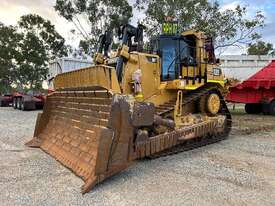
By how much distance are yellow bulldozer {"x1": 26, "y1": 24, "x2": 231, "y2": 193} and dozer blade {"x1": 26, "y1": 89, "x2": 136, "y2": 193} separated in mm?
13

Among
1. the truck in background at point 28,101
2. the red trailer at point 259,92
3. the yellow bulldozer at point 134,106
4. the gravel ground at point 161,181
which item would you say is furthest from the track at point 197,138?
the truck in background at point 28,101

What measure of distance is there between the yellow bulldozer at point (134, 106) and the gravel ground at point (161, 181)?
218 mm

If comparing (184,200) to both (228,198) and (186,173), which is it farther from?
(186,173)

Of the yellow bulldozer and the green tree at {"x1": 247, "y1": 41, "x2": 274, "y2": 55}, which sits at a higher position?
the green tree at {"x1": 247, "y1": 41, "x2": 274, "y2": 55}

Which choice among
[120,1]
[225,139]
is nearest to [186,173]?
[225,139]

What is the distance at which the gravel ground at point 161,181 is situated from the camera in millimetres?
4488

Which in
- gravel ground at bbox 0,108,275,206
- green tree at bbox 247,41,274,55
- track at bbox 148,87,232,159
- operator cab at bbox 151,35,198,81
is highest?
green tree at bbox 247,41,274,55

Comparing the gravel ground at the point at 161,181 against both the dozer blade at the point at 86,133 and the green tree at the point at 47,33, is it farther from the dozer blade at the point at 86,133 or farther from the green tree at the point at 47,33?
the green tree at the point at 47,33

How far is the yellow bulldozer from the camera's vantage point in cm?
524

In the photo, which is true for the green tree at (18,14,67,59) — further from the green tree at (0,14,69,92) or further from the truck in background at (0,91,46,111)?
the truck in background at (0,91,46,111)

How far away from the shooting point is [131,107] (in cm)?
530

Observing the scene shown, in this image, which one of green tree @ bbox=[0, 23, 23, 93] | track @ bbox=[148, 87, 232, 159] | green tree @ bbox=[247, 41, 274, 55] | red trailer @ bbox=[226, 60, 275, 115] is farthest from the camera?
green tree @ bbox=[0, 23, 23, 93]

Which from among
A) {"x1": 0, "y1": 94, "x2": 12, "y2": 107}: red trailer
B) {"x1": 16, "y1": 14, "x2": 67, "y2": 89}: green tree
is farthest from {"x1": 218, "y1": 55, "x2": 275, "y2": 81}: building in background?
{"x1": 16, "y1": 14, "x2": 67, "y2": 89}: green tree

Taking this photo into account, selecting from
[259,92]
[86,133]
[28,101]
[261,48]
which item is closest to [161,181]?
[86,133]
